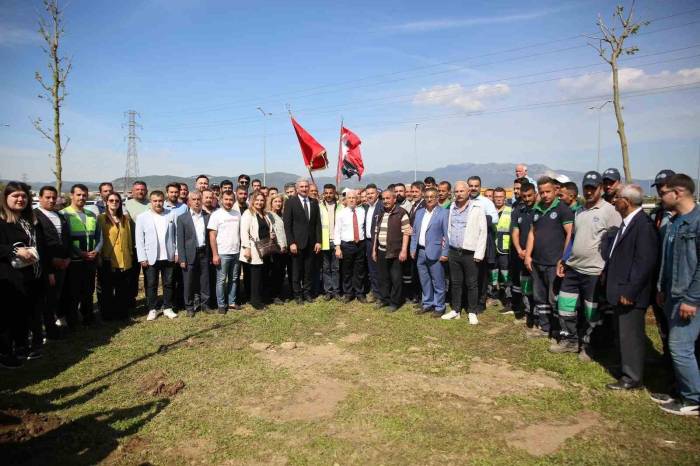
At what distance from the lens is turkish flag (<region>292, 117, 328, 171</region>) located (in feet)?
37.7

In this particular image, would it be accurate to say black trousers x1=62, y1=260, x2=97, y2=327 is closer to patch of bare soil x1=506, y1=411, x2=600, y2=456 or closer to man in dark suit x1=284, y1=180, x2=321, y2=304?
man in dark suit x1=284, y1=180, x2=321, y2=304

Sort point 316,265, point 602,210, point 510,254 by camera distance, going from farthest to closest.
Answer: point 316,265 < point 510,254 < point 602,210

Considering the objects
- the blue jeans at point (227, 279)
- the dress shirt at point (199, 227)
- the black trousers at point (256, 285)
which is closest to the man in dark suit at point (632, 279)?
the black trousers at point (256, 285)

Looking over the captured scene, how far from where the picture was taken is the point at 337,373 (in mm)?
5078

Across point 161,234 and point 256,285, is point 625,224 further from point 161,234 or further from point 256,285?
point 161,234

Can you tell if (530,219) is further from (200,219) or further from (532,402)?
(200,219)

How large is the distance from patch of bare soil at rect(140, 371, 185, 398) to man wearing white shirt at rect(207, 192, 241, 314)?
2862 mm

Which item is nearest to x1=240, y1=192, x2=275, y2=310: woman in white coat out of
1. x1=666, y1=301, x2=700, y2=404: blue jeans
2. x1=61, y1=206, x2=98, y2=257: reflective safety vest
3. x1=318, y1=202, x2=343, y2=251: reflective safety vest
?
A: x1=318, y1=202, x2=343, y2=251: reflective safety vest

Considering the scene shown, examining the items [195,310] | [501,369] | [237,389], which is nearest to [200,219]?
[195,310]

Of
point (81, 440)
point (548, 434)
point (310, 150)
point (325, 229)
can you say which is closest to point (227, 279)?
point (325, 229)

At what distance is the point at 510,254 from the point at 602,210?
2197 millimetres

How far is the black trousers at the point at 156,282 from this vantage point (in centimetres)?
744

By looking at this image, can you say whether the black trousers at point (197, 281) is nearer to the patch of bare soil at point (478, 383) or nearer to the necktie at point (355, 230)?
the necktie at point (355, 230)

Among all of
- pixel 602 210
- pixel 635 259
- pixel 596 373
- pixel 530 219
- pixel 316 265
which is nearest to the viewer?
pixel 635 259
